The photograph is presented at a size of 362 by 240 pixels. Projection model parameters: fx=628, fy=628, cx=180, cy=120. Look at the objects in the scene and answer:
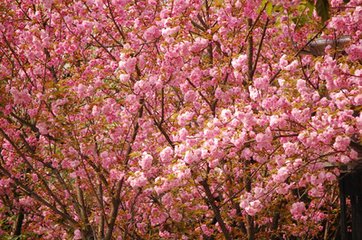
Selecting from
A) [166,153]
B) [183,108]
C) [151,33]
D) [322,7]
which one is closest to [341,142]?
[166,153]

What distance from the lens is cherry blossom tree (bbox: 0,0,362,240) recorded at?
659 cm

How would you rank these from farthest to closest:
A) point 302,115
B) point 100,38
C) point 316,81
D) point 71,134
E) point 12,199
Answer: point 12,199 → point 100,38 → point 71,134 → point 316,81 → point 302,115

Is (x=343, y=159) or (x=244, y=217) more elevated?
(x=244, y=217)

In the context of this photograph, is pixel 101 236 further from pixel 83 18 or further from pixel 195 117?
pixel 83 18

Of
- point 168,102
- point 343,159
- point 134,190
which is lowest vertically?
point 343,159

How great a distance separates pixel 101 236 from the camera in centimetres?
882

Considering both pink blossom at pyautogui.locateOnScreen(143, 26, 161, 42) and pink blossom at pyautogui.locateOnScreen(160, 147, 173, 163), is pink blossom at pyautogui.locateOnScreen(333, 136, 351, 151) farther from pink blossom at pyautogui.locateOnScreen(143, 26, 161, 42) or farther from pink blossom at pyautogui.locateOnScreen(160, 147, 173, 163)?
pink blossom at pyautogui.locateOnScreen(143, 26, 161, 42)

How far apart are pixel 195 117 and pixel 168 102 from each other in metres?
1.60

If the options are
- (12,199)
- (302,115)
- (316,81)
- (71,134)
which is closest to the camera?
(302,115)

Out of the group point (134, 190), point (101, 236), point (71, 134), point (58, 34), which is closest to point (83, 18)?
point (58, 34)

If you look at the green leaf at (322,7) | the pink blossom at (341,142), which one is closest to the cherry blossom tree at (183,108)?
the pink blossom at (341,142)

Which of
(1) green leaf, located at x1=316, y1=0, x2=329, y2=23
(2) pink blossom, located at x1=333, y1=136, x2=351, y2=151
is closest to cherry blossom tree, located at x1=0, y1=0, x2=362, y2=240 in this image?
(2) pink blossom, located at x1=333, y1=136, x2=351, y2=151

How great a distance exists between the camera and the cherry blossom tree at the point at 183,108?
659cm

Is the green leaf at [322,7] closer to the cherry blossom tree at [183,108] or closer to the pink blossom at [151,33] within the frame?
the cherry blossom tree at [183,108]
